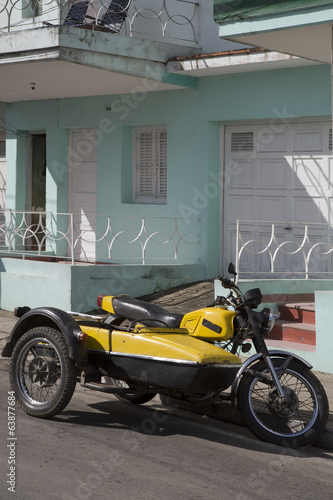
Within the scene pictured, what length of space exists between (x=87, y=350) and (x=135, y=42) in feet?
22.0

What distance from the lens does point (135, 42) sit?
11742 mm

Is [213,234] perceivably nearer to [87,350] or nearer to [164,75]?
[164,75]

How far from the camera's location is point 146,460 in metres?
5.50

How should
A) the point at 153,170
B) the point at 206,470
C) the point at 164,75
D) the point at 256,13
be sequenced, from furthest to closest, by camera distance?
the point at 153,170
the point at 164,75
the point at 256,13
the point at 206,470

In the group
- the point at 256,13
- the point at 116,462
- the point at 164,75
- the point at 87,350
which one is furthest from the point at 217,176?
the point at 116,462

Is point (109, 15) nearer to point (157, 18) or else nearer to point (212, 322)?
point (157, 18)

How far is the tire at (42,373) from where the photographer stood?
6.26m

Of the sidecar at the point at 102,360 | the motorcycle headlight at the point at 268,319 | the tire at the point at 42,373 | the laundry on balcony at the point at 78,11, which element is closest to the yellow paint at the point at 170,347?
the sidecar at the point at 102,360

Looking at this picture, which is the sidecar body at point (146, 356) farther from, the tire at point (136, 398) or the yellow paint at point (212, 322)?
the tire at point (136, 398)

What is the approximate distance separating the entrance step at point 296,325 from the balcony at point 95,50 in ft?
15.1

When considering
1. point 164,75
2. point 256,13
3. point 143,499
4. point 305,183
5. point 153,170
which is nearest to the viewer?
point 143,499

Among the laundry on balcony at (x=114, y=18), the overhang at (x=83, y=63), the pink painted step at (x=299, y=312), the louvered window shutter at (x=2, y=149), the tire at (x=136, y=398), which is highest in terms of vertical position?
the laundry on balcony at (x=114, y=18)

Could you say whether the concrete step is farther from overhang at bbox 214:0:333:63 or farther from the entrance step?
overhang at bbox 214:0:333:63

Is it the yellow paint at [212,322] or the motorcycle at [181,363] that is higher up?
the yellow paint at [212,322]
